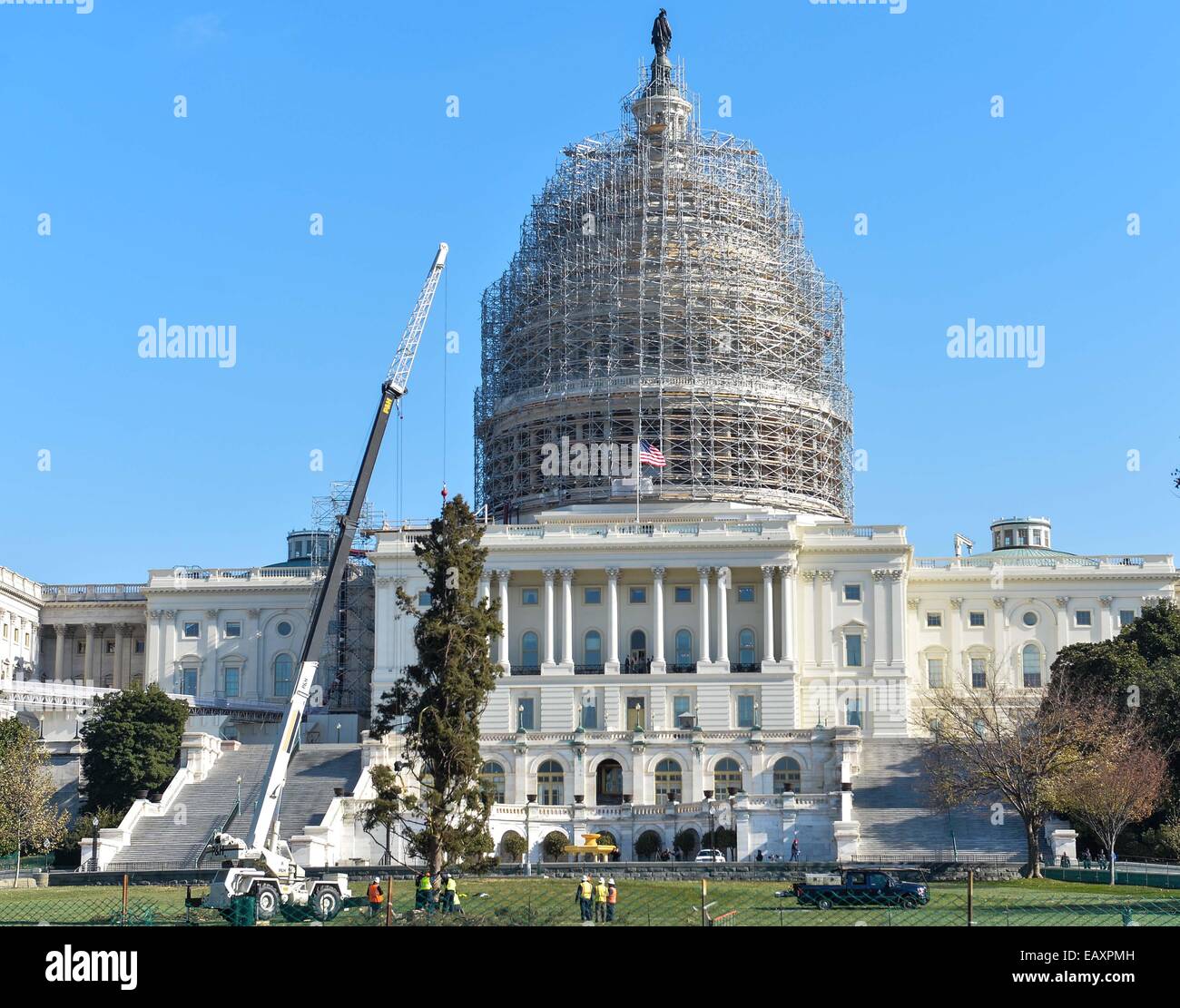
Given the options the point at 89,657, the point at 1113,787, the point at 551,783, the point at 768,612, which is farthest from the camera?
the point at 89,657

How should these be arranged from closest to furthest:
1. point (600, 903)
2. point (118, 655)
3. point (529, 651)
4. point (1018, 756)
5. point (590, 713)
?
point (600, 903) < point (1018, 756) < point (590, 713) < point (529, 651) < point (118, 655)

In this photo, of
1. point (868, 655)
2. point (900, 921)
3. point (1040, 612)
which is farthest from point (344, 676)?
point (900, 921)

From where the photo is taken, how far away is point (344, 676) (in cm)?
11231

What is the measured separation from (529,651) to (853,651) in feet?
57.2

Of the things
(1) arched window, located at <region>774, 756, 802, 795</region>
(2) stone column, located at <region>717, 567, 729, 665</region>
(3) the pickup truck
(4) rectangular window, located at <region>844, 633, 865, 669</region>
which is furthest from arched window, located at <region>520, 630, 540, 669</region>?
(3) the pickup truck

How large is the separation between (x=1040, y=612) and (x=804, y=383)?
19.2 metres

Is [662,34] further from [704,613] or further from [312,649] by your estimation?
[312,649]

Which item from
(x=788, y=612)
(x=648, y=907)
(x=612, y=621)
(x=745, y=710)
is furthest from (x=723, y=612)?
(x=648, y=907)

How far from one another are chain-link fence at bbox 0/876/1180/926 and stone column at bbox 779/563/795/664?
3988 centimetres

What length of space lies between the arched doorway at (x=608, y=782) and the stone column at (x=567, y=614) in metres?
12.2

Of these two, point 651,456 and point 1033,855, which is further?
point 651,456

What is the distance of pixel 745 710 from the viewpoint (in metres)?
100

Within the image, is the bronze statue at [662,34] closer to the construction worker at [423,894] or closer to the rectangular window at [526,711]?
the rectangular window at [526,711]
